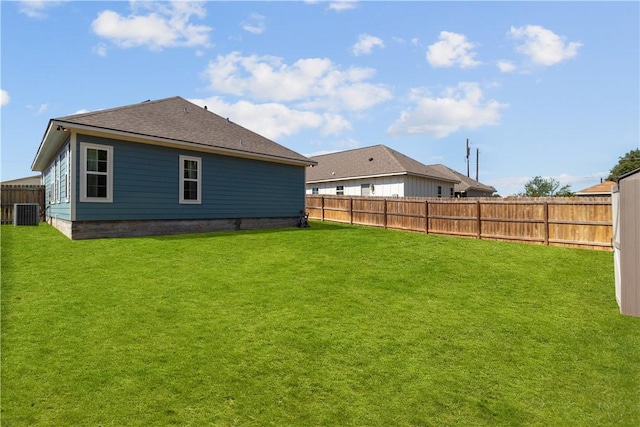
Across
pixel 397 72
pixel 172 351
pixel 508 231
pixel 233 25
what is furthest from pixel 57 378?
pixel 508 231

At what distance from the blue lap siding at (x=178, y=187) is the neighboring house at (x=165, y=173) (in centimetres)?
3

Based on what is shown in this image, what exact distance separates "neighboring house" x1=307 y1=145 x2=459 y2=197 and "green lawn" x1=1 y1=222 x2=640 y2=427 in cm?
1715

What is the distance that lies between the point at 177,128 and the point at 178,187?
261cm

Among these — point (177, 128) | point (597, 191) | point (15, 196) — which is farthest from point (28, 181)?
point (597, 191)

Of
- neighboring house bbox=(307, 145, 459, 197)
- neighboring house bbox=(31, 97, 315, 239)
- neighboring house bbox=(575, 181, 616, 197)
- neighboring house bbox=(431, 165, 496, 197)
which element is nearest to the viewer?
neighboring house bbox=(31, 97, 315, 239)

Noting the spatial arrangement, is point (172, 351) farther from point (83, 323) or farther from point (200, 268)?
point (200, 268)

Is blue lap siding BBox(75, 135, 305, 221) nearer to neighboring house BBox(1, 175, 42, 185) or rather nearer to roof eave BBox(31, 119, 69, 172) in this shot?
roof eave BBox(31, 119, 69, 172)

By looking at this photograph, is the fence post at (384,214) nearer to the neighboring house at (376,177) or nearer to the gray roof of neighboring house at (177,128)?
the gray roof of neighboring house at (177,128)

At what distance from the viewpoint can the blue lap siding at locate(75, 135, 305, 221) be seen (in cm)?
1207

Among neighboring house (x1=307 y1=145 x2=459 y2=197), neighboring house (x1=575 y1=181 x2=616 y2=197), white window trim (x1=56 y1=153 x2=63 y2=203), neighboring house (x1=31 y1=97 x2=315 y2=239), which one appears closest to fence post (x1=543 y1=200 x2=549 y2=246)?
neighboring house (x1=31 y1=97 x2=315 y2=239)

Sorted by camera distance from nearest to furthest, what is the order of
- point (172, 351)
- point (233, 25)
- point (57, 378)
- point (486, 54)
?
point (57, 378), point (172, 351), point (233, 25), point (486, 54)

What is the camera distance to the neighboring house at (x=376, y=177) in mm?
25906

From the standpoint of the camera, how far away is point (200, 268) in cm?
832

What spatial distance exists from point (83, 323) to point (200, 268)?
3344mm
